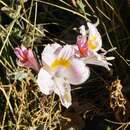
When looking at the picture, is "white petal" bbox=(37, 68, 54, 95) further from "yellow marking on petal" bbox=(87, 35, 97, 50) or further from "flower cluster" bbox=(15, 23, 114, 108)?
"yellow marking on petal" bbox=(87, 35, 97, 50)

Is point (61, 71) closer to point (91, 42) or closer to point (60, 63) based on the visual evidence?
point (60, 63)

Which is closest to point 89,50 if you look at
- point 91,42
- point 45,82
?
point 91,42

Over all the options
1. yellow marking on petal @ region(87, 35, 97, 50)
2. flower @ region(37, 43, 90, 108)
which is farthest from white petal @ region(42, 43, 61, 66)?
yellow marking on petal @ region(87, 35, 97, 50)

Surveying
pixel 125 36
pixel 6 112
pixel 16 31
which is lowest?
pixel 6 112

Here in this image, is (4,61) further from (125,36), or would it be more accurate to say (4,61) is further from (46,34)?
(125,36)

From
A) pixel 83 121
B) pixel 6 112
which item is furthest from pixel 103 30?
pixel 6 112

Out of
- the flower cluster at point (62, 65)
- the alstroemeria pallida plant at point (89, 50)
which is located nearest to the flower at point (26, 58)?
the flower cluster at point (62, 65)

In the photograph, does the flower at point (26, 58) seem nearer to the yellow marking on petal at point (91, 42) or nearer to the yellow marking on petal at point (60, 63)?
the yellow marking on petal at point (60, 63)
